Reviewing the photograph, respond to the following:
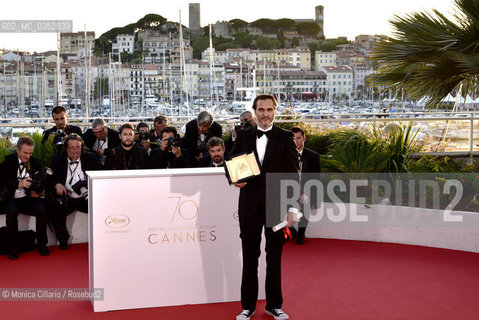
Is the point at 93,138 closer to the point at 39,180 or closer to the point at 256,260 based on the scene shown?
the point at 39,180

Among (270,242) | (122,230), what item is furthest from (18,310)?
(270,242)

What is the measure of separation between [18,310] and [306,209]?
4.03 metres

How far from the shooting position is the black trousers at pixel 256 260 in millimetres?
5449

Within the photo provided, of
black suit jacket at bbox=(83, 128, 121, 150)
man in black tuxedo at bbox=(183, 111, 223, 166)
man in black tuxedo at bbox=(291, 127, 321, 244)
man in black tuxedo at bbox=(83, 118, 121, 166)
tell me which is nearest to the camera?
man in black tuxedo at bbox=(291, 127, 321, 244)

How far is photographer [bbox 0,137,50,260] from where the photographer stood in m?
8.02

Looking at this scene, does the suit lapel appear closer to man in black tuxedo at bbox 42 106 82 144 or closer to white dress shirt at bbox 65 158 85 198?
white dress shirt at bbox 65 158 85 198

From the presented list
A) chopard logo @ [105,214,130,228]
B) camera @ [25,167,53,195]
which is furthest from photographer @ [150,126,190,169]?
chopard logo @ [105,214,130,228]

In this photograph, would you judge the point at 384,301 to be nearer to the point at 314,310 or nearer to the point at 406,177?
the point at 314,310

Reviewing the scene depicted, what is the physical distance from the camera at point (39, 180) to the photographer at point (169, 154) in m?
1.22

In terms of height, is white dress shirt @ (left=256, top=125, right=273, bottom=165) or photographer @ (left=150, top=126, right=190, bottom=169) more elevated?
white dress shirt @ (left=256, top=125, right=273, bottom=165)

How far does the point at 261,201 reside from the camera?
5402 millimetres

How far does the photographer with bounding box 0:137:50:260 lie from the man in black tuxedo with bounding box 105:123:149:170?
85cm

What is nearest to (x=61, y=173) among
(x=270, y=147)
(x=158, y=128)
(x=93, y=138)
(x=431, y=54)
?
(x=93, y=138)

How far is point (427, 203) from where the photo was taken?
9.16m
